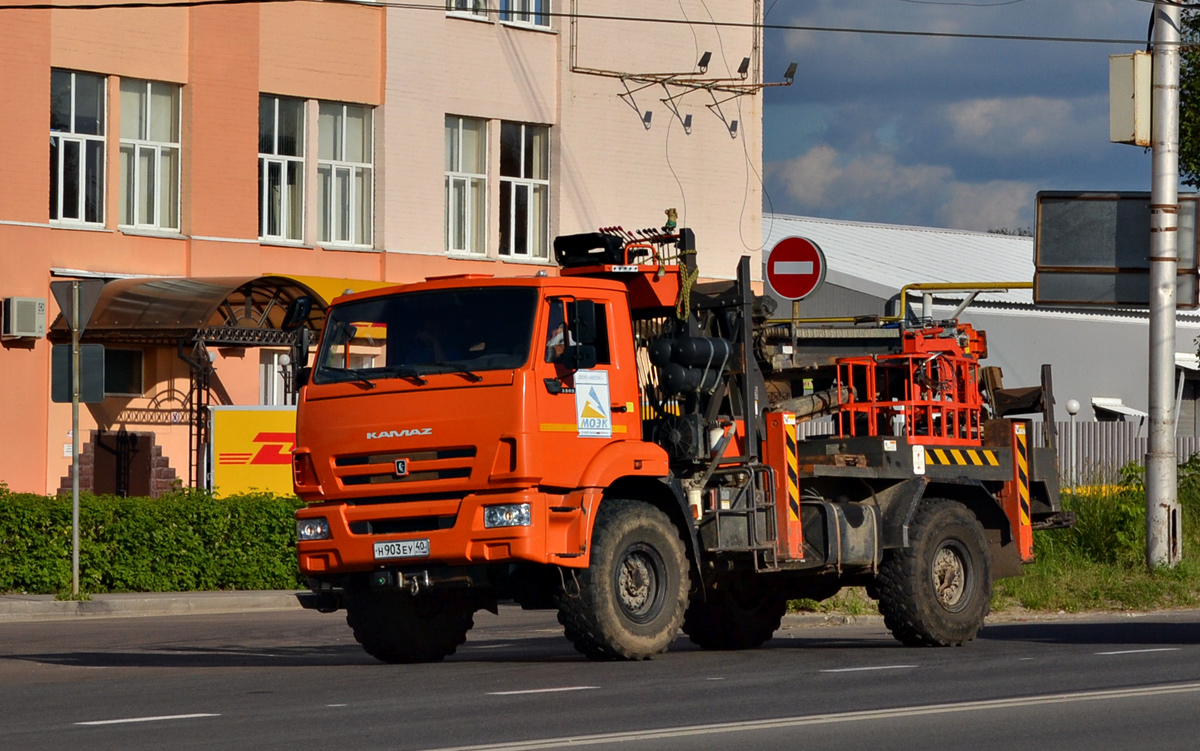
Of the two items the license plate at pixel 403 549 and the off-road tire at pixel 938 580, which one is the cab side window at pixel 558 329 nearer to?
the license plate at pixel 403 549

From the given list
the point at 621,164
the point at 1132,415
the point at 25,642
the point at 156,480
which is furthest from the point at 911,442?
the point at 1132,415

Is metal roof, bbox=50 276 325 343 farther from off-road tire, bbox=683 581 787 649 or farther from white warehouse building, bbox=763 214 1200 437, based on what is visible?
white warehouse building, bbox=763 214 1200 437

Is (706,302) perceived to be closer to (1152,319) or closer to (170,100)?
(1152,319)

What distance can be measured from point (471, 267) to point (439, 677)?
1857cm

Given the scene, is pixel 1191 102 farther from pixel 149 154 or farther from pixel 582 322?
pixel 582 322

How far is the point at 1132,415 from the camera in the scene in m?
44.3

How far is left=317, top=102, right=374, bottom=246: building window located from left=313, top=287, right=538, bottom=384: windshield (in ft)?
53.3

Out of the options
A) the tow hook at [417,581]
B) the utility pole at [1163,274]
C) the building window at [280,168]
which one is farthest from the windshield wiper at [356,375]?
the building window at [280,168]

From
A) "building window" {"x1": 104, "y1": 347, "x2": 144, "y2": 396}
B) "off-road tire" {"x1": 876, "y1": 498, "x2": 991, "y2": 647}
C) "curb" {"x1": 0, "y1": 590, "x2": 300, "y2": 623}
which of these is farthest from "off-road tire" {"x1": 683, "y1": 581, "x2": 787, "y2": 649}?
"building window" {"x1": 104, "y1": 347, "x2": 144, "y2": 396}

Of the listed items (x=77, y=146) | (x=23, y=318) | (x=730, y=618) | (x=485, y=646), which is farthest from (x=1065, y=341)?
(x=485, y=646)

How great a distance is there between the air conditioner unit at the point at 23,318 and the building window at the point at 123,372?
1263 mm

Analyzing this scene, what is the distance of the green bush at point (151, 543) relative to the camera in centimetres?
2103

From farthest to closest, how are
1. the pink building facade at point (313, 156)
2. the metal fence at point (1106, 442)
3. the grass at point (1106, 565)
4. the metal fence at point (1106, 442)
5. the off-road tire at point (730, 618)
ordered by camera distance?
the metal fence at point (1106, 442), the metal fence at point (1106, 442), the pink building facade at point (313, 156), the grass at point (1106, 565), the off-road tire at point (730, 618)

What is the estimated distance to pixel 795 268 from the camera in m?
17.8
